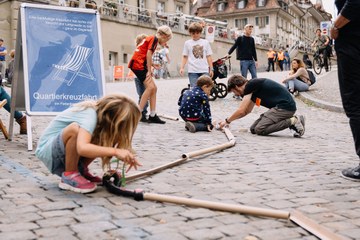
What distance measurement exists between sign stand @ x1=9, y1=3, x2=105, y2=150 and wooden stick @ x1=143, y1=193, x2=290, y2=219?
10.1ft

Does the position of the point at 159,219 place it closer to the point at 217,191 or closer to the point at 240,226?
the point at 240,226

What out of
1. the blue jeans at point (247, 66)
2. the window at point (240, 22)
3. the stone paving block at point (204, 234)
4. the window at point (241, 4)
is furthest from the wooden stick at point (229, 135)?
the window at point (241, 4)

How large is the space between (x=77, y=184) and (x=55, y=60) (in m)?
2.93

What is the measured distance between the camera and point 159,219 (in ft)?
11.4

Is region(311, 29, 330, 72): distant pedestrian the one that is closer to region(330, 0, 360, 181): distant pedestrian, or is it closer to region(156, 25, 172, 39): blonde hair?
region(156, 25, 172, 39): blonde hair

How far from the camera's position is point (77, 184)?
13.4ft

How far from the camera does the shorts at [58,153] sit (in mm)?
4086

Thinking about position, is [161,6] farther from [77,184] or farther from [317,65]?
[77,184]

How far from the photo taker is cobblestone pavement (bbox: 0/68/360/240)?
3.27 metres

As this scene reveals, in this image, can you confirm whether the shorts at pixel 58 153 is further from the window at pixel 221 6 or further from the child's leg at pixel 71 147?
the window at pixel 221 6

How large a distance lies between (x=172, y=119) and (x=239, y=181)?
565cm

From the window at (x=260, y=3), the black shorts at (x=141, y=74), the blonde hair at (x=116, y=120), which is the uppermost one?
the window at (x=260, y=3)

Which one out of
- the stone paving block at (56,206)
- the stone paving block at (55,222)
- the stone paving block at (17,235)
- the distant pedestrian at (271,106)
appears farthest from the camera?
the distant pedestrian at (271,106)

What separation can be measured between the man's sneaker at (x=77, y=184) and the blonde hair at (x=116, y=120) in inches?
12.6
